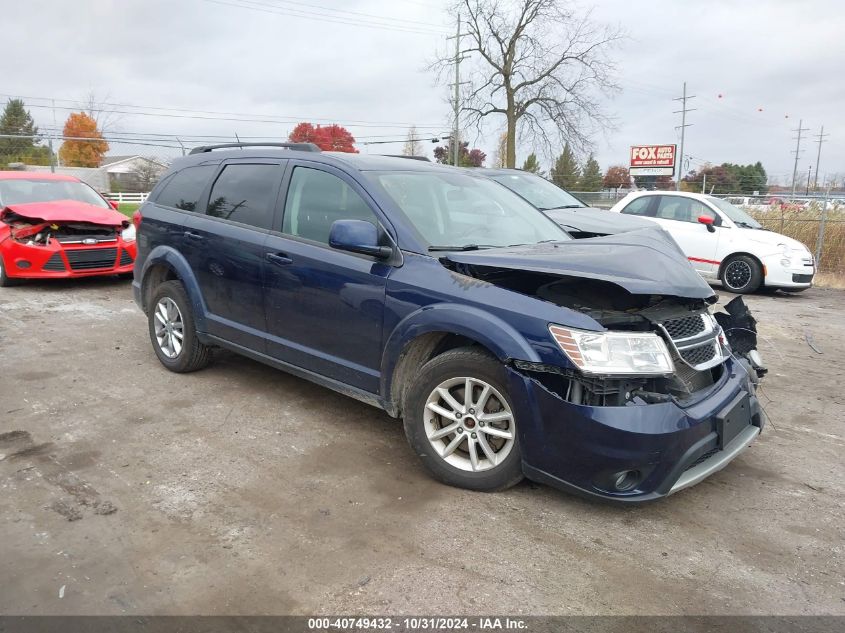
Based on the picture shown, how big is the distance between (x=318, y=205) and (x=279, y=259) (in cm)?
44

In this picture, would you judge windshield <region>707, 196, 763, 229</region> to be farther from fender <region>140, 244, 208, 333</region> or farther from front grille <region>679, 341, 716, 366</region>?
fender <region>140, 244, 208, 333</region>

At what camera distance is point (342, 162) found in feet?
13.6

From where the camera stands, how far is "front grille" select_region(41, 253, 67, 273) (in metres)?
8.40

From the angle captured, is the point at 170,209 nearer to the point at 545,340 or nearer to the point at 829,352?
the point at 545,340

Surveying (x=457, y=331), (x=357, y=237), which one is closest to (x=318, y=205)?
(x=357, y=237)

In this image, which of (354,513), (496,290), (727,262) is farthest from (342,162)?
(727,262)

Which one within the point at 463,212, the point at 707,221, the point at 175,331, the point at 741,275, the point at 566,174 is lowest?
the point at 741,275

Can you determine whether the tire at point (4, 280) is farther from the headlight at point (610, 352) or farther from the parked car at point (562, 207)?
the headlight at point (610, 352)

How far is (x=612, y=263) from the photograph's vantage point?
327 centimetres

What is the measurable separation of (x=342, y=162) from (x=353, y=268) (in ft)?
2.61

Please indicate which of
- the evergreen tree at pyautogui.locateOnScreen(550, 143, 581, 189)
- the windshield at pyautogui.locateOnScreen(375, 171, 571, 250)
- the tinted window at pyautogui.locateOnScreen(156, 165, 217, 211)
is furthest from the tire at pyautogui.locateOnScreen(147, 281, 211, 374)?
the evergreen tree at pyautogui.locateOnScreen(550, 143, 581, 189)

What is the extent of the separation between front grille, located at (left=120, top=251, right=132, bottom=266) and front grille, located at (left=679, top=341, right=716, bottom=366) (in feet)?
26.2

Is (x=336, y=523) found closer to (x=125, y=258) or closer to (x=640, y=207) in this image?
(x=125, y=258)

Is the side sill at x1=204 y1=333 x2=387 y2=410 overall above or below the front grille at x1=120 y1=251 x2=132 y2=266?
below
